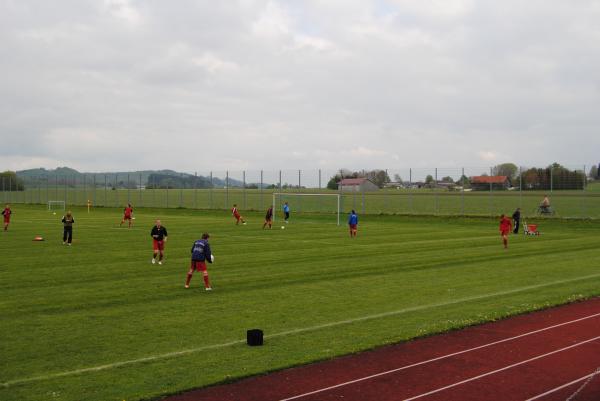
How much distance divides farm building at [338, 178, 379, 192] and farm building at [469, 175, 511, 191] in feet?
37.9

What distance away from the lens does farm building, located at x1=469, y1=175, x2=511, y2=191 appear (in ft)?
180

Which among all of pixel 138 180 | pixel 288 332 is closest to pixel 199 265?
pixel 288 332

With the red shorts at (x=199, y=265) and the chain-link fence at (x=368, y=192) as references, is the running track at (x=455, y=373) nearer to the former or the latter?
the red shorts at (x=199, y=265)

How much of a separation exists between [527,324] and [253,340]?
6.10m

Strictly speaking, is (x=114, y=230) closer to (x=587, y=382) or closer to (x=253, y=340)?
(x=253, y=340)

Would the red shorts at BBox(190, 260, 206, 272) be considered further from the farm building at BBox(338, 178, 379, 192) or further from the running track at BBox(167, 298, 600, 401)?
the farm building at BBox(338, 178, 379, 192)

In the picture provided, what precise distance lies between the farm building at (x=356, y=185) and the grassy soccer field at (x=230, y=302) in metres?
34.0

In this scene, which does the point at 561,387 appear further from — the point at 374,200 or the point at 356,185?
the point at 374,200

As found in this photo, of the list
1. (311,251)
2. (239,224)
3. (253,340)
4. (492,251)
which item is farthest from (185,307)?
(239,224)

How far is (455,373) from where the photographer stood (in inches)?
395

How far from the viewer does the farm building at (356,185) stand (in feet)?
216

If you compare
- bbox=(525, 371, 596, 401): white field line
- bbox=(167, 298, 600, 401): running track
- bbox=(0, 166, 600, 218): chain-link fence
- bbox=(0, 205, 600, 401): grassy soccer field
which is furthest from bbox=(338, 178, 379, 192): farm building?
bbox=(525, 371, 596, 401): white field line

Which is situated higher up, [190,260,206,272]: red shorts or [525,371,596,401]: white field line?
[190,260,206,272]: red shorts

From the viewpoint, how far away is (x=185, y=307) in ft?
49.4
